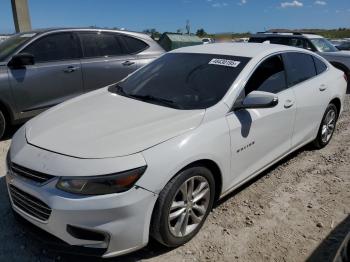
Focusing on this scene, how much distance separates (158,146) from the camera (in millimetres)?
2691

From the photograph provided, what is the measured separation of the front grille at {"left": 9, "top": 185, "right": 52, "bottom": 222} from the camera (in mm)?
2566

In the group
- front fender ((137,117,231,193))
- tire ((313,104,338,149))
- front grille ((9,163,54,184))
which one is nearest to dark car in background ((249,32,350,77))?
tire ((313,104,338,149))

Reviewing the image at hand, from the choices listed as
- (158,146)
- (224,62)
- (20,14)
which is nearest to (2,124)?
(224,62)

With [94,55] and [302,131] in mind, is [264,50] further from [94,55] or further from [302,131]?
[94,55]

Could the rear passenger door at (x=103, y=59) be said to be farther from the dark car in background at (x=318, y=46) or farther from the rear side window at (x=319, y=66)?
the dark car in background at (x=318, y=46)

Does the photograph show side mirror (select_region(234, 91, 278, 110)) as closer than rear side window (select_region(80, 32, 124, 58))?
Yes

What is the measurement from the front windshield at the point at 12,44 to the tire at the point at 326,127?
14.7 ft

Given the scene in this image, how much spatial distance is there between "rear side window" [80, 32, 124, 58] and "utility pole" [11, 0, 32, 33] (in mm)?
5123

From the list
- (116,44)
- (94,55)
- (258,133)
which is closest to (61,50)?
(94,55)

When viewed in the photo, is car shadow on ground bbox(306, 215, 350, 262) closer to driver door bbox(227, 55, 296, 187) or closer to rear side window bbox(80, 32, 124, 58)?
driver door bbox(227, 55, 296, 187)

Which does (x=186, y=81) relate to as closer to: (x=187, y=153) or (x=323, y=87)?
(x=187, y=153)

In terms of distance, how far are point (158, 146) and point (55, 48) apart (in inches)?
156

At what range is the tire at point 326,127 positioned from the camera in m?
5.07

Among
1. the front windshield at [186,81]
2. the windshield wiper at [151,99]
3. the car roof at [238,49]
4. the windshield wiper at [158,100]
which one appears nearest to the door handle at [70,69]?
the front windshield at [186,81]
